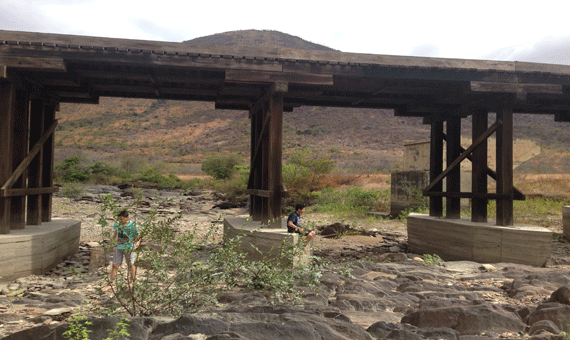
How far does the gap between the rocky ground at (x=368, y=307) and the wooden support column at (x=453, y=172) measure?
2454 millimetres

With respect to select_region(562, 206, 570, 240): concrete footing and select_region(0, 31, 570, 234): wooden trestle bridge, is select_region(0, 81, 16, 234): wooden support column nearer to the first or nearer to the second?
select_region(0, 31, 570, 234): wooden trestle bridge

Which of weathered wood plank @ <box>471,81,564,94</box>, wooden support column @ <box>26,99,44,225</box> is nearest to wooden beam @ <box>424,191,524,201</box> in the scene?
weathered wood plank @ <box>471,81,564,94</box>

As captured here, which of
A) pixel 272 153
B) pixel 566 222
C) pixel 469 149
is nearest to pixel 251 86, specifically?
pixel 272 153

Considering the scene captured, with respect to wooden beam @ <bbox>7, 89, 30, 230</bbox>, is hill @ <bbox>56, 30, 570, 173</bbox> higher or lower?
higher

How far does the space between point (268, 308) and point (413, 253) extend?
24.4 feet

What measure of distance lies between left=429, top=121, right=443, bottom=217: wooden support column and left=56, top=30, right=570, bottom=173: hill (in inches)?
1219

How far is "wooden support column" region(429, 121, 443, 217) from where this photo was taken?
456 inches

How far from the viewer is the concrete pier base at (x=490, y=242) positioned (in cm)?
869

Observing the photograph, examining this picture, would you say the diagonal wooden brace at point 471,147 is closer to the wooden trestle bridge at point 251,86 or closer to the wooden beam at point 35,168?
the wooden trestle bridge at point 251,86

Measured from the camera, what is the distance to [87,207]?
18391 mm

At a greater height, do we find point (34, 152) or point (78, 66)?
point (78, 66)

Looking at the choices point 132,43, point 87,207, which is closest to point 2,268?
point 132,43

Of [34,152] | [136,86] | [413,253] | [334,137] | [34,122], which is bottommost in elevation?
[413,253]

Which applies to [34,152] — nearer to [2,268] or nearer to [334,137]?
[2,268]
